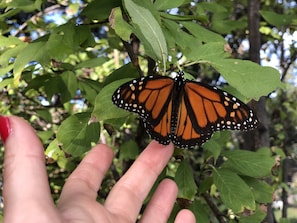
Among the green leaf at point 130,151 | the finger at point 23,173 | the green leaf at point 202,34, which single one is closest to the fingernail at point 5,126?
the finger at point 23,173

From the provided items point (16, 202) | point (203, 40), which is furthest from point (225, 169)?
point (16, 202)

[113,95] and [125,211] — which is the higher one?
[113,95]

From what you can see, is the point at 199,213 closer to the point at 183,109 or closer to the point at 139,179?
the point at 139,179

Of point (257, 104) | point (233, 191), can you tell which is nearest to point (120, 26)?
point (233, 191)

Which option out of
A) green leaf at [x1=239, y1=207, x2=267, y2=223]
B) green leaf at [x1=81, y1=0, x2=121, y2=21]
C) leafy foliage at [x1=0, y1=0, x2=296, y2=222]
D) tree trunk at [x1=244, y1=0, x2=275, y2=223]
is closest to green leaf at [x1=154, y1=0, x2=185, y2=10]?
leafy foliage at [x1=0, y1=0, x2=296, y2=222]

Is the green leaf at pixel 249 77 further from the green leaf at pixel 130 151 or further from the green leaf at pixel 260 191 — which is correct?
the green leaf at pixel 130 151

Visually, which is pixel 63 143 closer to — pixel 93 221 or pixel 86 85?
pixel 93 221
